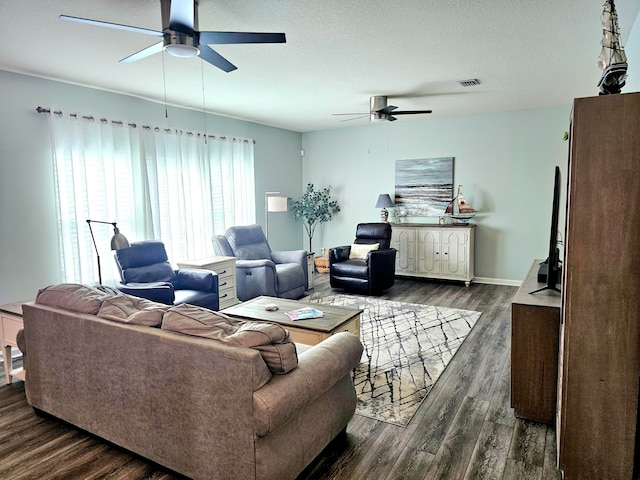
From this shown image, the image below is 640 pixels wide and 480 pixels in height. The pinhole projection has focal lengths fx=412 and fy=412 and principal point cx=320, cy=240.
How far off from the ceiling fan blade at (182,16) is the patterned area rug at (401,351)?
251cm

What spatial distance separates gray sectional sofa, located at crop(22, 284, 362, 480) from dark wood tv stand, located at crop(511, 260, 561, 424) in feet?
3.24

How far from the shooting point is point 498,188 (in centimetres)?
608

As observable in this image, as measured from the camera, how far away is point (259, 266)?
5035 millimetres

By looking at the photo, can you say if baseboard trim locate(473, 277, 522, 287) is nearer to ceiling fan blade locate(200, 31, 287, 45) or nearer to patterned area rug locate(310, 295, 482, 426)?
patterned area rug locate(310, 295, 482, 426)

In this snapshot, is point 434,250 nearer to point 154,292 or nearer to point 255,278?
point 255,278

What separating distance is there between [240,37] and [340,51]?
115cm

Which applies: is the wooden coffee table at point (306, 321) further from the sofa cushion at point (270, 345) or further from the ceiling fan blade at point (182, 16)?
the ceiling fan blade at point (182, 16)

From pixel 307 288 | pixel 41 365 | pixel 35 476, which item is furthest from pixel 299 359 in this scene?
pixel 307 288

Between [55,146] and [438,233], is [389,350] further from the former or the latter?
[55,146]

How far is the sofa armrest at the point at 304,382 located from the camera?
1.63 metres

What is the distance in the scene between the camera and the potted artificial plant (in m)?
7.18

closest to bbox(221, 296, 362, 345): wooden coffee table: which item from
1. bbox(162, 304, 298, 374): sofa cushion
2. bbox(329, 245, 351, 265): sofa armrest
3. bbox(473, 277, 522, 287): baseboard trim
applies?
bbox(162, 304, 298, 374): sofa cushion

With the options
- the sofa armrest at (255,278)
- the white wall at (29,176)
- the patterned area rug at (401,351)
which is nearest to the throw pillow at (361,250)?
the patterned area rug at (401,351)

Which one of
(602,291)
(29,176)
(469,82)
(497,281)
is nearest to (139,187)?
(29,176)
